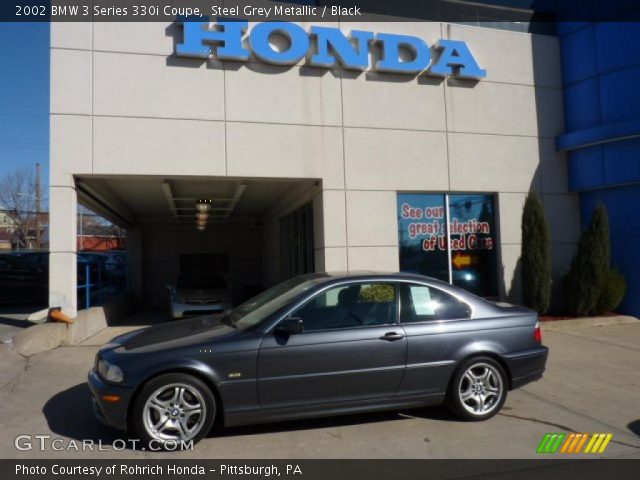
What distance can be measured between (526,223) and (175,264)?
1238 centimetres

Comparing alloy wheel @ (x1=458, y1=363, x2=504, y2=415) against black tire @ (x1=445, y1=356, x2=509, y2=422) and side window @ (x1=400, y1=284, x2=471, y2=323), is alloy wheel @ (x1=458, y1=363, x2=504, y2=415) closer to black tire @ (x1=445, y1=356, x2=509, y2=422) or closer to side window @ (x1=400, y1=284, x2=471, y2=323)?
black tire @ (x1=445, y1=356, x2=509, y2=422)

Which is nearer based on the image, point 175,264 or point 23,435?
point 23,435

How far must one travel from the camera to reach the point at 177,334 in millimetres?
4781

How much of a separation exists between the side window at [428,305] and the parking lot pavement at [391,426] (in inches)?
39.9

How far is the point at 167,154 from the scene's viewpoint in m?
9.38

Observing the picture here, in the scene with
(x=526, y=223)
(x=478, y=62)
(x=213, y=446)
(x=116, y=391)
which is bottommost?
(x=213, y=446)

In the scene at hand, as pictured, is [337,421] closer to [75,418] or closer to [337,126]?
[75,418]

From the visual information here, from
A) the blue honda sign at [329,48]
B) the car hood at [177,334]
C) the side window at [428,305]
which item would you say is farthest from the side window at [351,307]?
the blue honda sign at [329,48]

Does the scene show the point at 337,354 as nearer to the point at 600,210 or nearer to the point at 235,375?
the point at 235,375

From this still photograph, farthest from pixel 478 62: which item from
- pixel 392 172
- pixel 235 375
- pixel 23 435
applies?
pixel 23 435

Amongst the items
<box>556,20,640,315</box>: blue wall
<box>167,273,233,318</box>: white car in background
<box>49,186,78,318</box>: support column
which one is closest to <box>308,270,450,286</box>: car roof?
<box>49,186,78,318</box>: support column

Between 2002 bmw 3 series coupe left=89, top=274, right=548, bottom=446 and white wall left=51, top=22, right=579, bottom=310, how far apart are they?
4811 mm

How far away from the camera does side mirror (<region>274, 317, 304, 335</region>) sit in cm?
445

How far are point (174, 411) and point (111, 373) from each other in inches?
24.3
